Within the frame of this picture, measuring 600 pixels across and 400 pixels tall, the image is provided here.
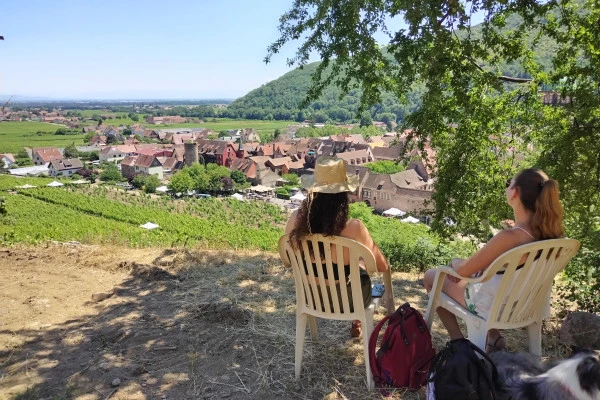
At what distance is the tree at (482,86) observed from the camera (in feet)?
12.5

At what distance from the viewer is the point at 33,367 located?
2.73 metres

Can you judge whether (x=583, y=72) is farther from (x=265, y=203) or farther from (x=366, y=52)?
(x=265, y=203)

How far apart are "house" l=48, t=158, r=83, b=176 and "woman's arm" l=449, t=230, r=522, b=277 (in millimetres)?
72996

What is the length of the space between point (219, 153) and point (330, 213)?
2745 inches

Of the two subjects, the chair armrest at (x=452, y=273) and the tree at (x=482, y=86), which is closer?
the chair armrest at (x=452, y=273)

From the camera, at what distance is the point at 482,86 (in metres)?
4.59

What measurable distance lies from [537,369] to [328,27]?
12.6 feet

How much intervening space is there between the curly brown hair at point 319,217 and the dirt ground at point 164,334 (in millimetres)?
932

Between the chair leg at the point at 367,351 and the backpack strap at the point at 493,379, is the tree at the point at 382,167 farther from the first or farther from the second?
the backpack strap at the point at 493,379

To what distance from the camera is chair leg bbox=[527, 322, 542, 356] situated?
2.46 metres

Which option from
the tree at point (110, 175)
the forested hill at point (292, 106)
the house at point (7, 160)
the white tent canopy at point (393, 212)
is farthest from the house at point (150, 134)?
the white tent canopy at point (393, 212)

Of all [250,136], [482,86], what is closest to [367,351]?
[482,86]

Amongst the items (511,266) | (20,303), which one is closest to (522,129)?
(511,266)

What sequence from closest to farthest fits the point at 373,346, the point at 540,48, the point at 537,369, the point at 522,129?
the point at 537,369
the point at 373,346
the point at 522,129
the point at 540,48
